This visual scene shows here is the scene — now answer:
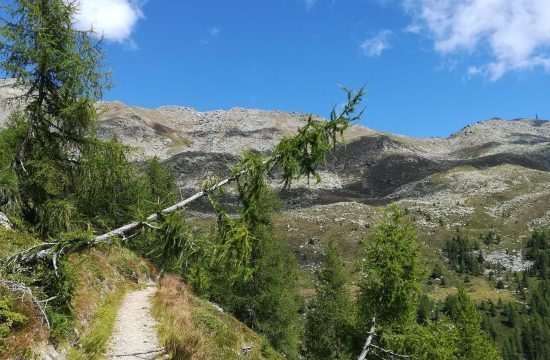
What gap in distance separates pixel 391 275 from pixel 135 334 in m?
10.5

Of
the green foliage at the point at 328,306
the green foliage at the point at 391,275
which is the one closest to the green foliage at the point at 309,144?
the green foliage at the point at 391,275

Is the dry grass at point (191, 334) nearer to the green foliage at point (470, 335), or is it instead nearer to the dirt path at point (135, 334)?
the dirt path at point (135, 334)

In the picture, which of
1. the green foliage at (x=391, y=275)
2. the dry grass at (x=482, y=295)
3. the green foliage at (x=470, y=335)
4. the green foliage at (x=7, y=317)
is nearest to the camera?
the green foliage at (x=7, y=317)

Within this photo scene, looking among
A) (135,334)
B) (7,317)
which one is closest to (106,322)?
(135,334)

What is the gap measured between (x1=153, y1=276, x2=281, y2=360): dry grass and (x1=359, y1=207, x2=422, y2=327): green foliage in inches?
222

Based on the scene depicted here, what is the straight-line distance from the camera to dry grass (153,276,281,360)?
1191 centimetres

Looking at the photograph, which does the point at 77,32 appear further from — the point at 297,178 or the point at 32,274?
the point at 297,178

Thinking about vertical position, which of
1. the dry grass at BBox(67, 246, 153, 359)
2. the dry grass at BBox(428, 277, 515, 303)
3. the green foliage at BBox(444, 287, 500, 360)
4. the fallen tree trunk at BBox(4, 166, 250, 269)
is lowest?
the dry grass at BBox(428, 277, 515, 303)

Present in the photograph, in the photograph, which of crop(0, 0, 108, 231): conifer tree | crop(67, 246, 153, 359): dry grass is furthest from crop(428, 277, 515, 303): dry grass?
crop(0, 0, 108, 231): conifer tree

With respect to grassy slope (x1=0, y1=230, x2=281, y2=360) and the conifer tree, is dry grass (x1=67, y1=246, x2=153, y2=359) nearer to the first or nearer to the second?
grassy slope (x1=0, y1=230, x2=281, y2=360)

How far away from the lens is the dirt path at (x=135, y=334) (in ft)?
39.6

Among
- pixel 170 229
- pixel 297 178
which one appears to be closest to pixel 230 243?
pixel 170 229

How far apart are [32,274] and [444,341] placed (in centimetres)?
1618

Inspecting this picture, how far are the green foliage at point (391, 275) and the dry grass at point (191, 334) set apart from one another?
5.64 meters
